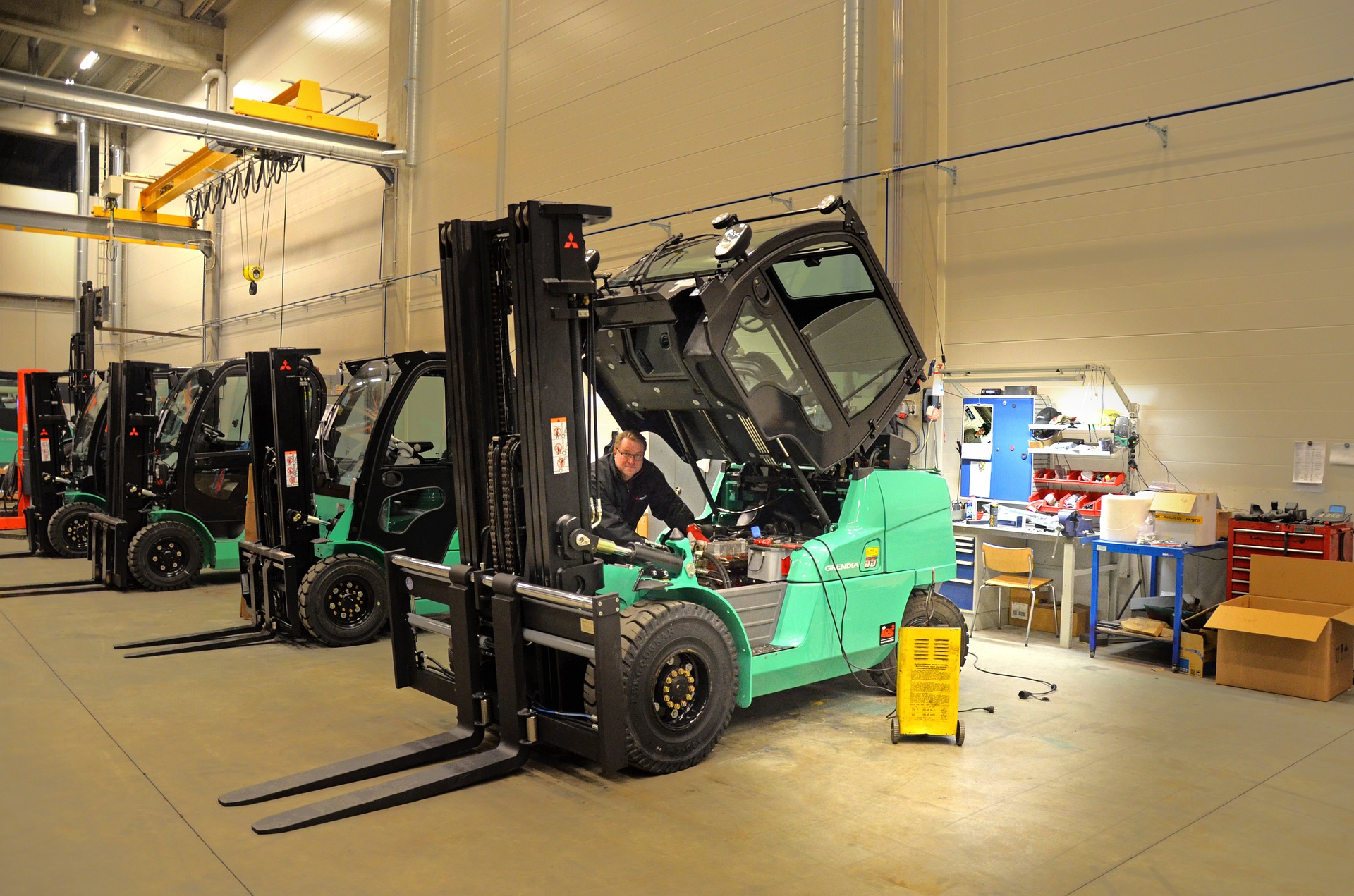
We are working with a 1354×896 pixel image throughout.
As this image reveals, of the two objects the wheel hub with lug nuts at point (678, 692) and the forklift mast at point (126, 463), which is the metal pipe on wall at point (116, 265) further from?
the wheel hub with lug nuts at point (678, 692)

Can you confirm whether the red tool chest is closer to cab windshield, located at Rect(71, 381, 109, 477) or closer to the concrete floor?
the concrete floor

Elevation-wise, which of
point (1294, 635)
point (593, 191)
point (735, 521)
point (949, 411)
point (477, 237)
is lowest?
point (1294, 635)

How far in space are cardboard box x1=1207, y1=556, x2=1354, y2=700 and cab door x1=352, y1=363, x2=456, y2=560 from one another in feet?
17.5

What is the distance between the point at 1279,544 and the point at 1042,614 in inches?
70.6

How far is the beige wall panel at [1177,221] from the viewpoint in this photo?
6.60 metres

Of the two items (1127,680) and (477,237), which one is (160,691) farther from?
(1127,680)


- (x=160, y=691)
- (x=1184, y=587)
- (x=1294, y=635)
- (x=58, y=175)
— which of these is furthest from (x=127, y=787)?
(x=58, y=175)

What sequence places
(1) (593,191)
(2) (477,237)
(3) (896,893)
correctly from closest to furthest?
(3) (896,893) → (2) (477,237) → (1) (593,191)

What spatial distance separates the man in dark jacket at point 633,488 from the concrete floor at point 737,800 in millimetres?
1244

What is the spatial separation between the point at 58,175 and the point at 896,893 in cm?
2574

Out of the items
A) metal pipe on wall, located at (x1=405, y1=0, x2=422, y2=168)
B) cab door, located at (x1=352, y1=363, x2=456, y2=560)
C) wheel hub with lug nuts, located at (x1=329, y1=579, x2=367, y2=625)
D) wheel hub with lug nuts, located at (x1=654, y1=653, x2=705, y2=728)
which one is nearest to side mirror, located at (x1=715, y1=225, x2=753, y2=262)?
wheel hub with lug nuts, located at (x1=654, y1=653, x2=705, y2=728)

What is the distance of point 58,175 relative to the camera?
76.0 feet

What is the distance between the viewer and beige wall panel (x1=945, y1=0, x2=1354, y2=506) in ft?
21.7

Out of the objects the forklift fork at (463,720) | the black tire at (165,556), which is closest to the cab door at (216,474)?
the black tire at (165,556)
